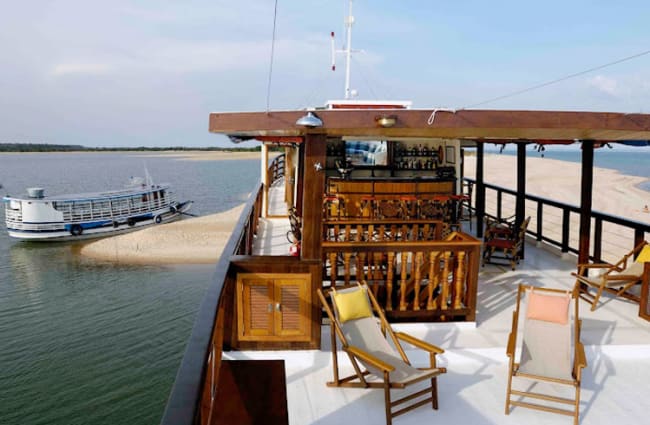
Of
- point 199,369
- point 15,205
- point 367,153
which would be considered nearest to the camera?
point 199,369

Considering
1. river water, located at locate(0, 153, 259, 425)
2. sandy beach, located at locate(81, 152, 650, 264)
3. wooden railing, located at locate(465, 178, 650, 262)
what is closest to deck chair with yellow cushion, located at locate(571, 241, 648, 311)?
wooden railing, located at locate(465, 178, 650, 262)

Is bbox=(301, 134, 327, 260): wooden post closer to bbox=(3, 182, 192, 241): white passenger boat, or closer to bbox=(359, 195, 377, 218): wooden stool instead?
bbox=(359, 195, 377, 218): wooden stool

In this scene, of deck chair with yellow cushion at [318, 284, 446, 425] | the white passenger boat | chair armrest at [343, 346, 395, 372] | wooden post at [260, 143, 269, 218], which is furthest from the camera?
the white passenger boat

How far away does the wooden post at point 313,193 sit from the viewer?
4.39 metres

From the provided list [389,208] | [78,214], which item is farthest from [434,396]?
[78,214]

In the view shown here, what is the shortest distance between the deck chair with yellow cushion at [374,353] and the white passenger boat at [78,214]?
3057 centimetres

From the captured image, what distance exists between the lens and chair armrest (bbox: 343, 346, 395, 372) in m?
3.34

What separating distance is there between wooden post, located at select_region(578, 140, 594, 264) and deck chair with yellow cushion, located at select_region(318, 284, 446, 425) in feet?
11.6

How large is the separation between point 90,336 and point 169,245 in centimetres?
1311

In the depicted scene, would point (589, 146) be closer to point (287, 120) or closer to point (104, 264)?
point (287, 120)

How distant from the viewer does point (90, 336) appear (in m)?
15.2

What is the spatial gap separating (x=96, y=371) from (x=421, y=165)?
9.32 meters

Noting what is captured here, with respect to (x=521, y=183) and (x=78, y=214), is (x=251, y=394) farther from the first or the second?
(x=78, y=214)

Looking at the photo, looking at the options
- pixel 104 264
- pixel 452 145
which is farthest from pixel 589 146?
pixel 104 264
